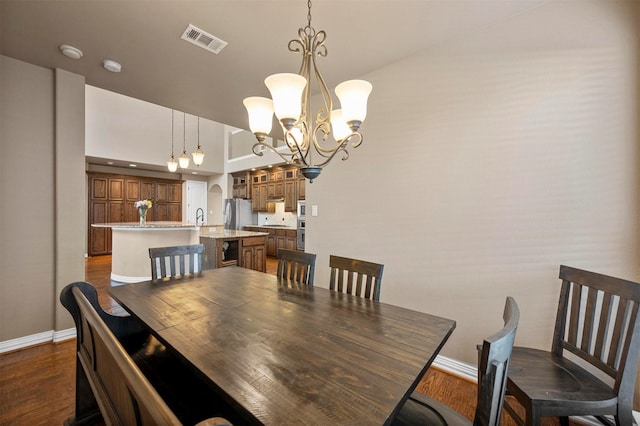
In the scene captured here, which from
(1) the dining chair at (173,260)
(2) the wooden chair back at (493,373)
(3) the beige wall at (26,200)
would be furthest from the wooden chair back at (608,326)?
(3) the beige wall at (26,200)

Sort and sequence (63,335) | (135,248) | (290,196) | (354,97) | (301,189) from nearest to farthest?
(354,97)
(63,335)
(135,248)
(301,189)
(290,196)

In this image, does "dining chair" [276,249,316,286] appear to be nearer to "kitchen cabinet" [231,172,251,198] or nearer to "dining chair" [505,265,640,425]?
"dining chair" [505,265,640,425]

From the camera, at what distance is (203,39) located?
6.84 feet

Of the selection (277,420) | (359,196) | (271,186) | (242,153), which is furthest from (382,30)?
(242,153)

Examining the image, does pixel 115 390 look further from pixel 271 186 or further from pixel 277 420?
pixel 271 186

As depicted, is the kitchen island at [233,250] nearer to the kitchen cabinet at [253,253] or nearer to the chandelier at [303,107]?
the kitchen cabinet at [253,253]

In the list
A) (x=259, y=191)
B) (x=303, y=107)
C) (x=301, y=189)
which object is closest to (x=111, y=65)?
(x=303, y=107)

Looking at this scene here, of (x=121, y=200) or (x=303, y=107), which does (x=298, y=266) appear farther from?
(x=121, y=200)

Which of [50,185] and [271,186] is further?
[271,186]

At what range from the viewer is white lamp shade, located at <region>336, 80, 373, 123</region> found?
143 centimetres

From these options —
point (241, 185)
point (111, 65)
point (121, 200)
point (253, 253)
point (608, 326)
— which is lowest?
point (253, 253)

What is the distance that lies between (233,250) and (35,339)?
2.46 m

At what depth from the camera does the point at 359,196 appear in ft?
8.84

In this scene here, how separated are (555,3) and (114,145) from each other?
8.05 metres
